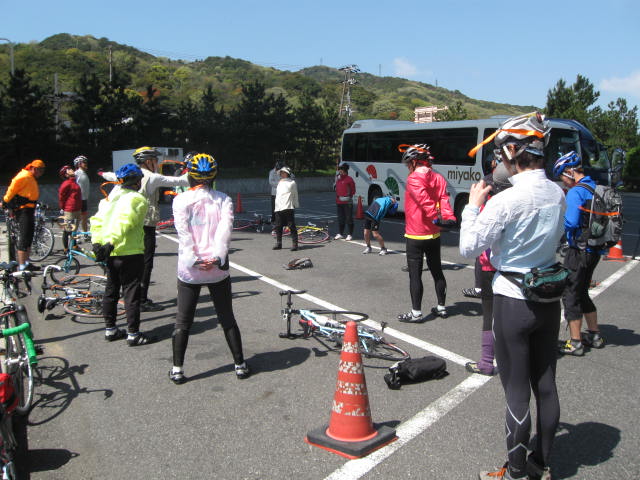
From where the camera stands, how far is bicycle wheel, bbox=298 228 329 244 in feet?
42.4

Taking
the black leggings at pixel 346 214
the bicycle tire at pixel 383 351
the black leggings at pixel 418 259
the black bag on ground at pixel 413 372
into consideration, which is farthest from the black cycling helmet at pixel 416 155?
the black leggings at pixel 346 214

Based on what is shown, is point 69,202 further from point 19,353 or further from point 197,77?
point 197,77

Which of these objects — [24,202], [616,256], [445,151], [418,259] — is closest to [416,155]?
[418,259]

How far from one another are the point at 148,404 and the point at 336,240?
9408mm

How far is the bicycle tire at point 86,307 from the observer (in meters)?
6.59

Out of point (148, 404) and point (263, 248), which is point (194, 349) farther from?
point (263, 248)

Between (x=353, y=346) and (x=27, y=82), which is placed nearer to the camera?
(x=353, y=346)

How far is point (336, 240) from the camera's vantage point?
13.3m

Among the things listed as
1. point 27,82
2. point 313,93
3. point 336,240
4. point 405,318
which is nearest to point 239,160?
point 27,82

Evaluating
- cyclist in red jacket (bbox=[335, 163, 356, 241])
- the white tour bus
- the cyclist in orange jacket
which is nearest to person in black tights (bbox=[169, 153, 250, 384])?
the cyclist in orange jacket

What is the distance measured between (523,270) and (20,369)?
3783mm

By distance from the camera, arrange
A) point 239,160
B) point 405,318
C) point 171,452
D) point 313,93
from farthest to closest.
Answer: point 313,93, point 239,160, point 405,318, point 171,452

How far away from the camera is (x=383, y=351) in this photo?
17.0 ft

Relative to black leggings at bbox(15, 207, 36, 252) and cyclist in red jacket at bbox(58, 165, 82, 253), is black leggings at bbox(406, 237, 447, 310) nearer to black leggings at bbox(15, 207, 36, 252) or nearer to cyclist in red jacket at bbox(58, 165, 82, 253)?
black leggings at bbox(15, 207, 36, 252)
